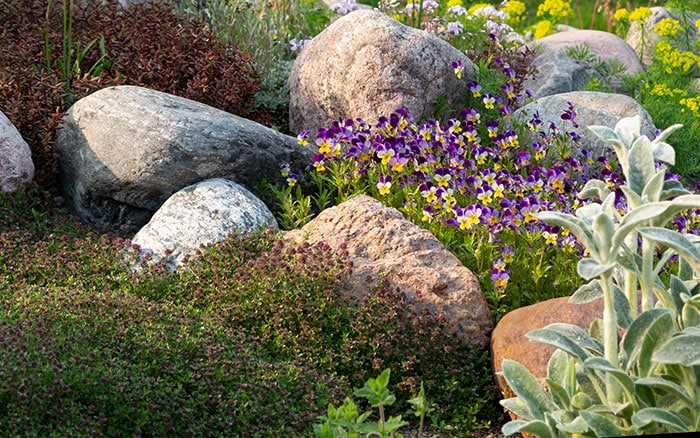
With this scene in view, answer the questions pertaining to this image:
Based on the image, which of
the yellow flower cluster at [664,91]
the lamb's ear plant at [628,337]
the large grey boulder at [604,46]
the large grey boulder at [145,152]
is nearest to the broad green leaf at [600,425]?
the lamb's ear plant at [628,337]

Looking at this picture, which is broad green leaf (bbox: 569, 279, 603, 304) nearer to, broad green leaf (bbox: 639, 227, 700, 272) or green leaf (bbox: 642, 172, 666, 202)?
green leaf (bbox: 642, 172, 666, 202)

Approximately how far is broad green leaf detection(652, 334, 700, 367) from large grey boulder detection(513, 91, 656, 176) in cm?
418

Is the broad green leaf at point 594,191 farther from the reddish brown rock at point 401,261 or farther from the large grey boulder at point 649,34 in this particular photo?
the large grey boulder at point 649,34

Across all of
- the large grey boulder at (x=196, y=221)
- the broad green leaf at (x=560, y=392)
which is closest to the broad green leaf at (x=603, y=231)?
the broad green leaf at (x=560, y=392)

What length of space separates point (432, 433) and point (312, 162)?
8.36 ft

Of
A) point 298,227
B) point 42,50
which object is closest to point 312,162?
point 298,227

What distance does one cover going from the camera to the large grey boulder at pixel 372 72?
695cm

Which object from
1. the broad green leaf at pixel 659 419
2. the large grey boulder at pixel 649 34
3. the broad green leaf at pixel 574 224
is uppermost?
the broad green leaf at pixel 574 224

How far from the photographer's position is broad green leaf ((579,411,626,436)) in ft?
10.1

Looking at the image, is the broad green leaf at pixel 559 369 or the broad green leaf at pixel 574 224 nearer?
the broad green leaf at pixel 574 224

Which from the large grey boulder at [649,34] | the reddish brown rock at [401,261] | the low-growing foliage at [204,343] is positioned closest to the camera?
the low-growing foliage at [204,343]

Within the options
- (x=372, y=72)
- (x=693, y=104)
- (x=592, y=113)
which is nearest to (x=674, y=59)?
(x=693, y=104)

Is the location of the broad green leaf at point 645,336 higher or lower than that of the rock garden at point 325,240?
higher

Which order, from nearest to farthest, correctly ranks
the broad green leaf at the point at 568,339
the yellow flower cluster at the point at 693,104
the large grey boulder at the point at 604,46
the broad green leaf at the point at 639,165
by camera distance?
the broad green leaf at the point at 568,339 < the broad green leaf at the point at 639,165 < the yellow flower cluster at the point at 693,104 < the large grey boulder at the point at 604,46
